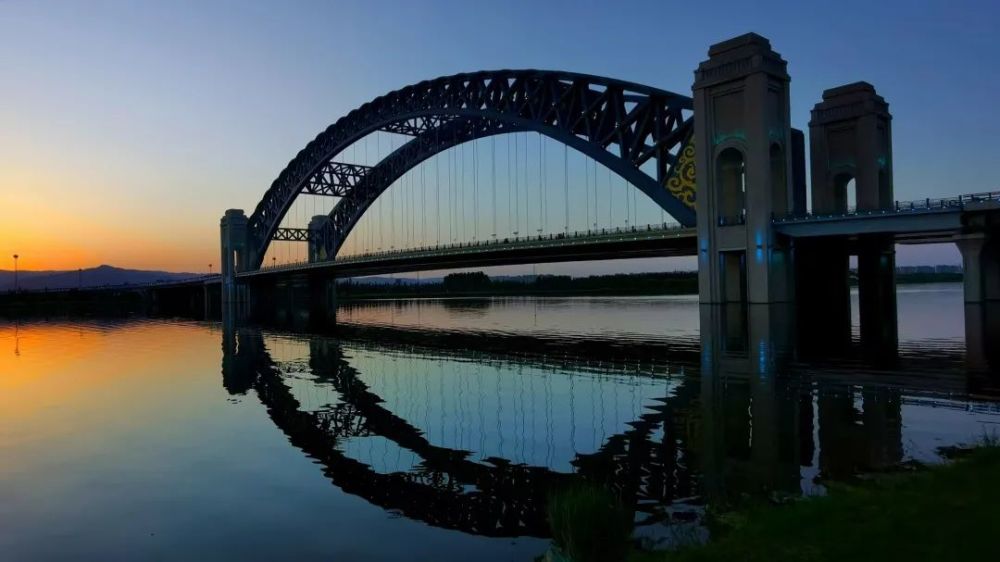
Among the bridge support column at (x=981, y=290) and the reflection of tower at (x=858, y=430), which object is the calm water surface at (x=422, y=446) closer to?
the reflection of tower at (x=858, y=430)

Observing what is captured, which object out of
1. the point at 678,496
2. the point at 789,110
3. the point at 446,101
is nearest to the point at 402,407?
the point at 678,496

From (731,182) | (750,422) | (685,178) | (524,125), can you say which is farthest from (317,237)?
(750,422)

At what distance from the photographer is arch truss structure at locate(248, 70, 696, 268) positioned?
63.4 metres

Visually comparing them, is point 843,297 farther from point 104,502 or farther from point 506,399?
point 104,502

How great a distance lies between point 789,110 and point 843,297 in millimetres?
15167

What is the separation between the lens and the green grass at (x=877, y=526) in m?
5.65

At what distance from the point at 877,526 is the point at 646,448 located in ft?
18.7

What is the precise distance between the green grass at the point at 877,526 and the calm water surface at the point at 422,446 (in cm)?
138

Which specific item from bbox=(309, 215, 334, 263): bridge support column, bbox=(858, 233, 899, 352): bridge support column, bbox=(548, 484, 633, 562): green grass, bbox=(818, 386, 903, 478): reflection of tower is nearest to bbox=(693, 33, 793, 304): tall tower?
bbox=(858, 233, 899, 352): bridge support column

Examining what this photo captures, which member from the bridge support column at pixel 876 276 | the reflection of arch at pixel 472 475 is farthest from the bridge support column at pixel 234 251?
the reflection of arch at pixel 472 475

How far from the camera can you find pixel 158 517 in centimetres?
957

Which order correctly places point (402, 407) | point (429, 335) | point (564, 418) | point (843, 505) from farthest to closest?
point (429, 335)
point (402, 407)
point (564, 418)
point (843, 505)

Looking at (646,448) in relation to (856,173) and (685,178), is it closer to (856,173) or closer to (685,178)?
(685,178)

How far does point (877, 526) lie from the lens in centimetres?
629
